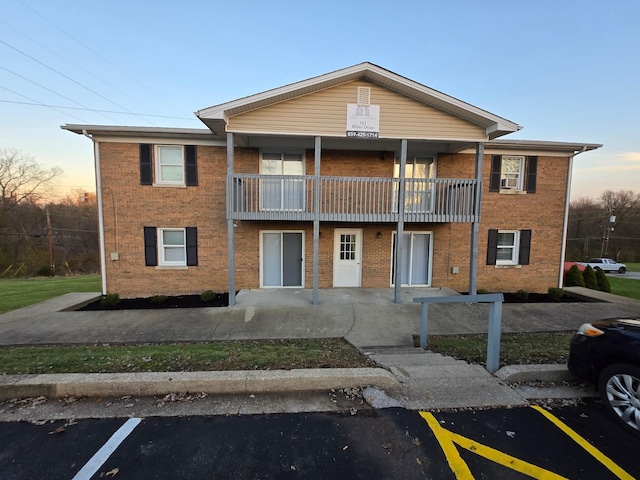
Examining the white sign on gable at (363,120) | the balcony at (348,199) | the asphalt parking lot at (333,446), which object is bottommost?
the asphalt parking lot at (333,446)

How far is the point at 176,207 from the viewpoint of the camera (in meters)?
9.09

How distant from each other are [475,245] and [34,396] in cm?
992

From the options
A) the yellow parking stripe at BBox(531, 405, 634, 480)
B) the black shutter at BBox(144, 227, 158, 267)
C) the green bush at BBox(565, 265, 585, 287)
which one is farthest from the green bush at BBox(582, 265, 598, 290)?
the black shutter at BBox(144, 227, 158, 267)

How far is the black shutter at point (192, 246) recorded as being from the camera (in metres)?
9.19

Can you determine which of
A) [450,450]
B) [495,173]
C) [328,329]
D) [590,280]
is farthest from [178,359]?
[590,280]

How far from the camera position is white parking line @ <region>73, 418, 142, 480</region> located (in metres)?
2.14

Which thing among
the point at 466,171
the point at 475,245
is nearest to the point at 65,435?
the point at 475,245

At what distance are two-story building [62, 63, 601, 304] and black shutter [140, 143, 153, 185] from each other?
0.04 meters

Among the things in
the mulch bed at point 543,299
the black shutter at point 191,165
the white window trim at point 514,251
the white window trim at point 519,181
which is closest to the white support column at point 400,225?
A: the mulch bed at point 543,299

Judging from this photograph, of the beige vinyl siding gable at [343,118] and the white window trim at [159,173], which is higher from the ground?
the beige vinyl siding gable at [343,118]

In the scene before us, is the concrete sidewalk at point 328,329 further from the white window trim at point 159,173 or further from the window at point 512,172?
the window at point 512,172

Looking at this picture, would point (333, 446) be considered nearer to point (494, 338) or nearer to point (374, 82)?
point (494, 338)

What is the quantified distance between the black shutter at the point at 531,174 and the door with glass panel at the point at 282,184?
27.1 ft

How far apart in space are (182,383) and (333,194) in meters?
6.98
